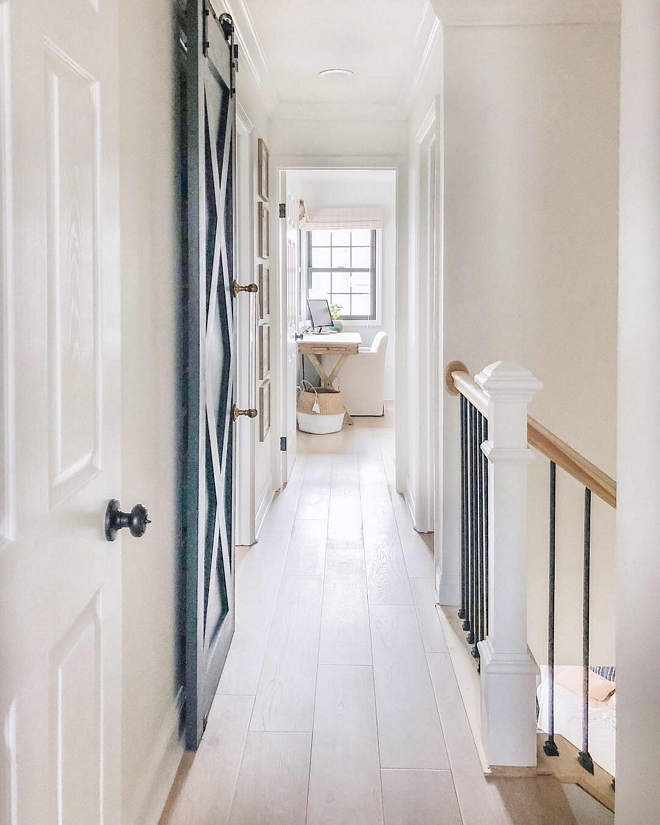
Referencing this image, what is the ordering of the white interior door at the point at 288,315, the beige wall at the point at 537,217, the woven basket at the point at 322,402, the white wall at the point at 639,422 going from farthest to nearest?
the woven basket at the point at 322,402 < the white interior door at the point at 288,315 < the beige wall at the point at 537,217 < the white wall at the point at 639,422

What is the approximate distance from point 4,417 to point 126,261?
0.93 metres

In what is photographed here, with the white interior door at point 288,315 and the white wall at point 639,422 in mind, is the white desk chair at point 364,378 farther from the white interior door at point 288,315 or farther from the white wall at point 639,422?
the white wall at point 639,422

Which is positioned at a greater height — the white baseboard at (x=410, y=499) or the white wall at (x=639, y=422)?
the white wall at (x=639, y=422)

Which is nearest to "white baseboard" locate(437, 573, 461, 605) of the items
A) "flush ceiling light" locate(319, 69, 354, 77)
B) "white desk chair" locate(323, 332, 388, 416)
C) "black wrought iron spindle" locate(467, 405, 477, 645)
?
"black wrought iron spindle" locate(467, 405, 477, 645)

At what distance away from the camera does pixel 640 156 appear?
98 centimetres

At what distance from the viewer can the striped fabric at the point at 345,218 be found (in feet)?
29.6

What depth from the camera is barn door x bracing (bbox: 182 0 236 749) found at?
80.9 inches

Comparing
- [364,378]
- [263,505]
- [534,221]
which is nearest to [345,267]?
[364,378]

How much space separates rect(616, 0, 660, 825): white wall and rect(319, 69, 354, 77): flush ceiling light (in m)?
3.26

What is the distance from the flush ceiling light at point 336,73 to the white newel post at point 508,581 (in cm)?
259

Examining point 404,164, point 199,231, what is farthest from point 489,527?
point 404,164

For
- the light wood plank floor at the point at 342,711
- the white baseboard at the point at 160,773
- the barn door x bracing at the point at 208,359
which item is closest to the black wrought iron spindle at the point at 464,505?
the light wood plank floor at the point at 342,711

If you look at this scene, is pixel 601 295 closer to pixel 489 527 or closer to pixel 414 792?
pixel 489 527

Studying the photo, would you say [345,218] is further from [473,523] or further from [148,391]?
[148,391]
